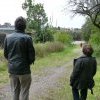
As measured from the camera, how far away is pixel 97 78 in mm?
15633

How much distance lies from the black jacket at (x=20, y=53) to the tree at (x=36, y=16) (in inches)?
1446

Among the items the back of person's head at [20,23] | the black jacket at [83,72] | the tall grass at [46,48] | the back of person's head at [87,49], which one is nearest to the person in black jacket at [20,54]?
the back of person's head at [20,23]

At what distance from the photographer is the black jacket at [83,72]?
7.66 m

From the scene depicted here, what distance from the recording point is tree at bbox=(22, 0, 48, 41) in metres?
45.2

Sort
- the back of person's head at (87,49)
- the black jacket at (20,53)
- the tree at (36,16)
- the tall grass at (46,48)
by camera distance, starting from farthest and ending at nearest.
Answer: the tree at (36,16) < the tall grass at (46,48) < the back of person's head at (87,49) < the black jacket at (20,53)

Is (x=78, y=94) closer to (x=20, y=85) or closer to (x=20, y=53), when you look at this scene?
(x=20, y=85)

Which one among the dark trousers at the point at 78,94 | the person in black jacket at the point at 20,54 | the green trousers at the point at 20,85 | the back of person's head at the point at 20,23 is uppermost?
the back of person's head at the point at 20,23

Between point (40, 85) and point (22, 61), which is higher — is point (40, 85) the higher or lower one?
the lower one

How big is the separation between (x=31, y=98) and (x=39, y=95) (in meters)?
0.64

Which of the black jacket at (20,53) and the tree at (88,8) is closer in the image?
the black jacket at (20,53)

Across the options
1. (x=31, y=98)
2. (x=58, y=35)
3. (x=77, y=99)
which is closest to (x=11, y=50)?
(x=77, y=99)

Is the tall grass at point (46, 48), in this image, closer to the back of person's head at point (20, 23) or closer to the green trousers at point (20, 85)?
the green trousers at point (20, 85)

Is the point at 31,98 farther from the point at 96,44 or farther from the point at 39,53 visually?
the point at 96,44

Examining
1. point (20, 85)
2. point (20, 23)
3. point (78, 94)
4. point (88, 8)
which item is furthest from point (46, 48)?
point (20, 23)
